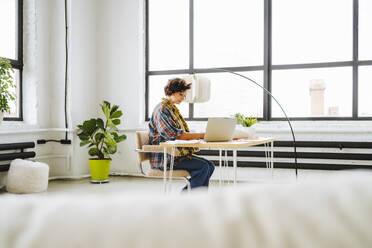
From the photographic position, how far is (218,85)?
18.7 ft

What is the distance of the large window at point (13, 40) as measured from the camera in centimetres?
498

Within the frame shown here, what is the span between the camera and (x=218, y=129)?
308 cm

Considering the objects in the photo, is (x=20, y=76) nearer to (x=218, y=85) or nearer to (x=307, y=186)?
(x=218, y=85)

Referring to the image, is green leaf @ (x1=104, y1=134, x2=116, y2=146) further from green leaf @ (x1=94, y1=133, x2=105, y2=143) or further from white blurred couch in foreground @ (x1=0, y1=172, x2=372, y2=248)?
white blurred couch in foreground @ (x1=0, y1=172, x2=372, y2=248)

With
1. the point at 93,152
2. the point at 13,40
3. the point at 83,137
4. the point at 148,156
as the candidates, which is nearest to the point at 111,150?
the point at 93,152

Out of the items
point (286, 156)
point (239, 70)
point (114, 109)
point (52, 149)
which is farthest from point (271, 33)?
point (52, 149)

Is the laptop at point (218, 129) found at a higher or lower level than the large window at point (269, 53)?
lower

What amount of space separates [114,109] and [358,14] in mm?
3539

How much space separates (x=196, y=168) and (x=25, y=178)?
2.26 m

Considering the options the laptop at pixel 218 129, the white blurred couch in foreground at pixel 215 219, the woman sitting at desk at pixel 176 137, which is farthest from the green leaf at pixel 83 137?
the white blurred couch in foreground at pixel 215 219

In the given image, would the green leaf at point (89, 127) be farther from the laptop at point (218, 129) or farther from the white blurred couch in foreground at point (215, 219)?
the white blurred couch in foreground at point (215, 219)

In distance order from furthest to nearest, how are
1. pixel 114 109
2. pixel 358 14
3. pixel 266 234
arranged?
1. pixel 114 109
2. pixel 358 14
3. pixel 266 234

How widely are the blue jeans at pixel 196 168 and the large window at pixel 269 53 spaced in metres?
1.96

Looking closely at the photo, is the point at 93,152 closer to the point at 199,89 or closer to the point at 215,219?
the point at 199,89
